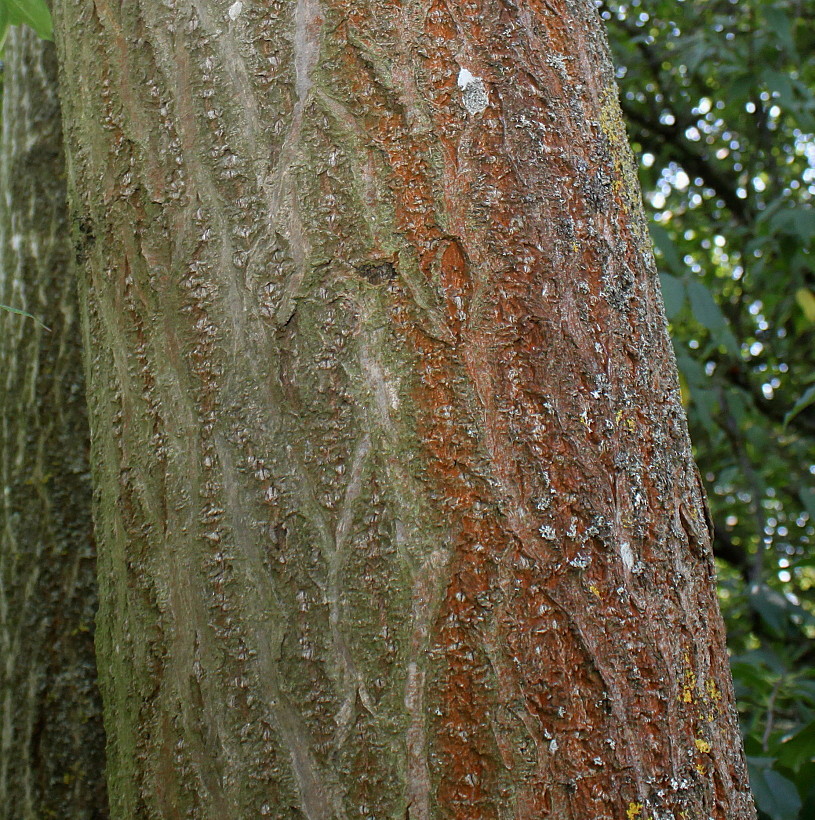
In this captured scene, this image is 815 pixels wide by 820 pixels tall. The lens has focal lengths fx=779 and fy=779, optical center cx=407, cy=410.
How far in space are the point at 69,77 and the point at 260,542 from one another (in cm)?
53

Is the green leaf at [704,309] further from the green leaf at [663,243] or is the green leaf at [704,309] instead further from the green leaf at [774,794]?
the green leaf at [774,794]

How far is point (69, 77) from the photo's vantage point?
0.81 metres

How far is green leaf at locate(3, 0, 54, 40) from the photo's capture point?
0.94 meters

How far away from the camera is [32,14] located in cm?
95

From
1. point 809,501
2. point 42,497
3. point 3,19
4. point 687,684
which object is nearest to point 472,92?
point 687,684

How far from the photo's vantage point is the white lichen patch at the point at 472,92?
684 mm

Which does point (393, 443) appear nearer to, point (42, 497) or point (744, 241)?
point (42, 497)

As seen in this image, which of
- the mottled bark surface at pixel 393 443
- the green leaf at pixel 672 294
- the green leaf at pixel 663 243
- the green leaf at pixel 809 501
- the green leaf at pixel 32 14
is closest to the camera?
the mottled bark surface at pixel 393 443

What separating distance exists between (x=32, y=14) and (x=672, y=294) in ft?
4.99

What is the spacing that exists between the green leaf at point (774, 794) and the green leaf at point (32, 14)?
1.47 metres

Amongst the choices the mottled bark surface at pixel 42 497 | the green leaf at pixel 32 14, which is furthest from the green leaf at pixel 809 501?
the green leaf at pixel 32 14

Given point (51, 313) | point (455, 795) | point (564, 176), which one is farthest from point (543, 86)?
point (51, 313)

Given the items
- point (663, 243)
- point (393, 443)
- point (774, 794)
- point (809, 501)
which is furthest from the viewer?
point (809, 501)

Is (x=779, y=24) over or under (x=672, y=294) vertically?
over
